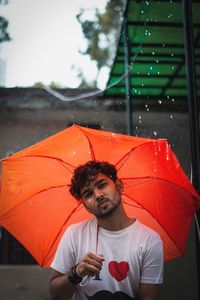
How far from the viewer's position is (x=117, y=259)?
2.16 meters

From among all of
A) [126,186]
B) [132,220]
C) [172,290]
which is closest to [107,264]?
[132,220]

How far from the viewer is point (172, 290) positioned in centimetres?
684

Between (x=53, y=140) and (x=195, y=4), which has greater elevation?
(x=195, y=4)

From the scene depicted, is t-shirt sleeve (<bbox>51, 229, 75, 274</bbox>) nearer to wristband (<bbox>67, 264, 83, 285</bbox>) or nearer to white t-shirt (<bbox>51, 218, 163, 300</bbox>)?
white t-shirt (<bbox>51, 218, 163, 300</bbox>)

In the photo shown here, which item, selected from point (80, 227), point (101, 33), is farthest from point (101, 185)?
point (101, 33)

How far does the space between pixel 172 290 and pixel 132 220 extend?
5.10 m

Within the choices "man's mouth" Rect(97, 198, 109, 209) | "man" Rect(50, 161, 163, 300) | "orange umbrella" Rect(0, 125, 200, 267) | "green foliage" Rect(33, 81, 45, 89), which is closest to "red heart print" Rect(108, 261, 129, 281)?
"man" Rect(50, 161, 163, 300)

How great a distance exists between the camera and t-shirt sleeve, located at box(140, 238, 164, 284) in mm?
2164

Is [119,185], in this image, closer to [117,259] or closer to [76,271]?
[117,259]

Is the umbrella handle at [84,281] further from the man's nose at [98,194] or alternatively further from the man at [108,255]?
the man's nose at [98,194]

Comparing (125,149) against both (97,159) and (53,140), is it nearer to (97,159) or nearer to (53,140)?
(97,159)

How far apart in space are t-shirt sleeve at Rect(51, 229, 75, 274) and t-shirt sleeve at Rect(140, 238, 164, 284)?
0.44m

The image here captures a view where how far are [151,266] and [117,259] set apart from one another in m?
0.21

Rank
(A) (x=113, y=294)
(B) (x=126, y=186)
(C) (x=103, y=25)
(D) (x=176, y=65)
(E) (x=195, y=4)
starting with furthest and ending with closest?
(C) (x=103, y=25) < (D) (x=176, y=65) < (E) (x=195, y=4) < (B) (x=126, y=186) < (A) (x=113, y=294)
